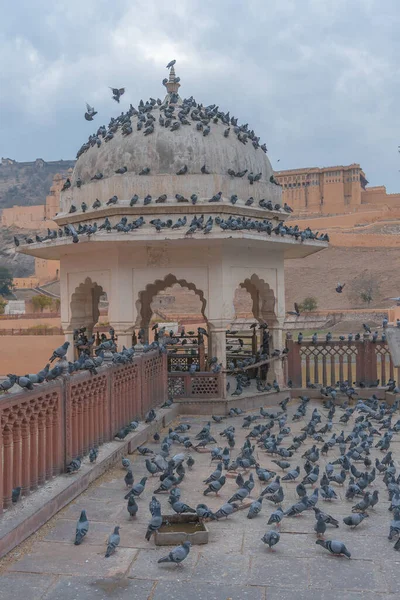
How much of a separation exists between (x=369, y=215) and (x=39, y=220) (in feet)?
172

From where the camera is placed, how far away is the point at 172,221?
10047 millimetres

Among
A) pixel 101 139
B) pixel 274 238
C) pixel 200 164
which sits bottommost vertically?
pixel 274 238

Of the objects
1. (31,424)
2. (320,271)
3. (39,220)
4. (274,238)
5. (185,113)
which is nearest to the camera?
(31,424)

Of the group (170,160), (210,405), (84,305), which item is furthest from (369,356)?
(84,305)

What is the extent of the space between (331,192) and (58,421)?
80878mm

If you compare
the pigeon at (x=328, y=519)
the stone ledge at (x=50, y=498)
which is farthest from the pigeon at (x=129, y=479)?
the pigeon at (x=328, y=519)

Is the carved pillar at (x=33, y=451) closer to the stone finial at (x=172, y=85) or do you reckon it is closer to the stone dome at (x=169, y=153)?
the stone dome at (x=169, y=153)

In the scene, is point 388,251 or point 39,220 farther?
point 39,220

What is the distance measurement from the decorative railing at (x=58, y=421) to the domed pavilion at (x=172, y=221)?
101 inches

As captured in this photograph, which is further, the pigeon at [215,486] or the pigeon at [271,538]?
the pigeon at [215,486]

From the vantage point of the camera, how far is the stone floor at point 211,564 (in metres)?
3.78

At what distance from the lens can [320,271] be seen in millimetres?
64750

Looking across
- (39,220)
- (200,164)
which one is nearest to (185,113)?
(200,164)

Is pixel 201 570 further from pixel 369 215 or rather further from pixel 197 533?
pixel 369 215
